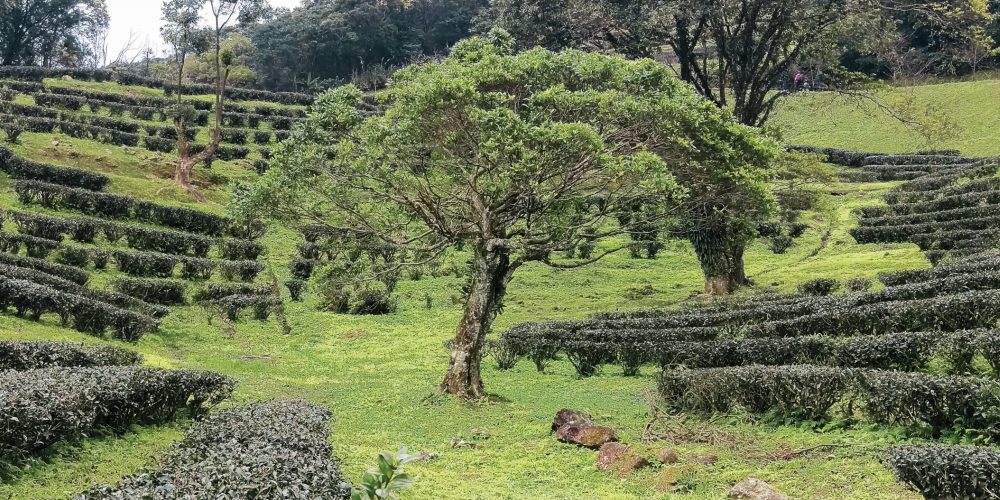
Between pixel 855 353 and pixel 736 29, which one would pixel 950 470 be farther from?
pixel 736 29

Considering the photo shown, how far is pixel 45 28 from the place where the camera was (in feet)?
229

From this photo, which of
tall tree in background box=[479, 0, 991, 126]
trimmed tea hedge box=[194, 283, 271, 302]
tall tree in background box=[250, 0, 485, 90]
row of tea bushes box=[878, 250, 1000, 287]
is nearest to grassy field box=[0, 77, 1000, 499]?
trimmed tea hedge box=[194, 283, 271, 302]

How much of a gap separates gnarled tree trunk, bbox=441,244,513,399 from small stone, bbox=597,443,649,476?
15.1 feet

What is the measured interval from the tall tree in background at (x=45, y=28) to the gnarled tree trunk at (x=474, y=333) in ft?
202

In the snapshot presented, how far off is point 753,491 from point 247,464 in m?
5.05

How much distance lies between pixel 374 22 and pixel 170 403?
75.0 meters

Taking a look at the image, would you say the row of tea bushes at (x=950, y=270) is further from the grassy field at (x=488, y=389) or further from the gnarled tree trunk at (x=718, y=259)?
the gnarled tree trunk at (x=718, y=259)

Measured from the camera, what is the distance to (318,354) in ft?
68.7

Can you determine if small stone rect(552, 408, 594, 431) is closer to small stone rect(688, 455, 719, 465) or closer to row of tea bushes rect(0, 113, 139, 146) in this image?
small stone rect(688, 455, 719, 465)

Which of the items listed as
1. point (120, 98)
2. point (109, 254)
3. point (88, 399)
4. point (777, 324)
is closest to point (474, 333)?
point (777, 324)

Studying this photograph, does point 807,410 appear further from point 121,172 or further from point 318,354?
point 121,172

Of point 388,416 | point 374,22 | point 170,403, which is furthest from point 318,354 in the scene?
point 374,22

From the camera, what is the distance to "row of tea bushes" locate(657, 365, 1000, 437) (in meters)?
9.29

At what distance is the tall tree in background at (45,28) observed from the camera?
66.4m
